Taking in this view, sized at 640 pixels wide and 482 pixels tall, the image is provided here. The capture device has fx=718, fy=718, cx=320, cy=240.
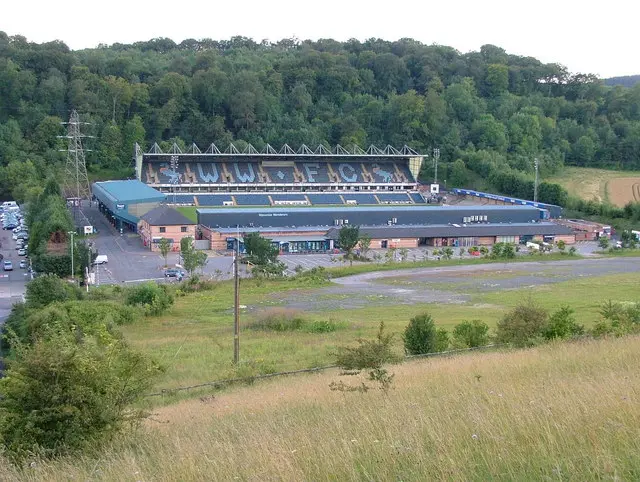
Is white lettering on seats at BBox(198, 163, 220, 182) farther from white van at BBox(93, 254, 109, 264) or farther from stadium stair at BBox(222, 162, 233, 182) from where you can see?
white van at BBox(93, 254, 109, 264)

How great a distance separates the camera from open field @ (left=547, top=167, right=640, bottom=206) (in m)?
50.9

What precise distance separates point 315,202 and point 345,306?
24971 millimetres

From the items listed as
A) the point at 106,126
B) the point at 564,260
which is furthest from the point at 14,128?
the point at 564,260

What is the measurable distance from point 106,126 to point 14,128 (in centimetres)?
672

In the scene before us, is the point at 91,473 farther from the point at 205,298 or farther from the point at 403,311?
the point at 205,298

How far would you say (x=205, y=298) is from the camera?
76.9 ft

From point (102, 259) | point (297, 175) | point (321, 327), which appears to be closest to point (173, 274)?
point (102, 259)

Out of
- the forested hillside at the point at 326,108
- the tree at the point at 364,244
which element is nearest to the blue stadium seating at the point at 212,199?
the forested hillside at the point at 326,108

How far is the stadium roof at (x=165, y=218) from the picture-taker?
3422 cm

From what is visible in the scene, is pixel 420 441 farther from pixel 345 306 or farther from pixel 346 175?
pixel 346 175

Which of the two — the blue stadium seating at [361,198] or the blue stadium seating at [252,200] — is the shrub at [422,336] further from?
the blue stadium seating at [361,198]

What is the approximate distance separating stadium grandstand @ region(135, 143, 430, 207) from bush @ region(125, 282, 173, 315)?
955 inches

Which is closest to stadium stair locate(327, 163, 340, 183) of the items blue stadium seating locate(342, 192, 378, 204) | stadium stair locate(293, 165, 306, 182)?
stadium stair locate(293, 165, 306, 182)

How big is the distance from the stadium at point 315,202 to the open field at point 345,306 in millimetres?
6777
